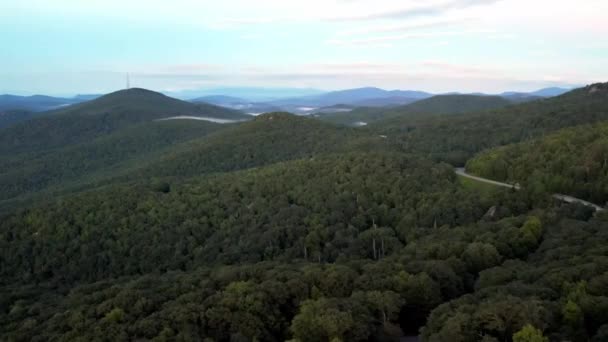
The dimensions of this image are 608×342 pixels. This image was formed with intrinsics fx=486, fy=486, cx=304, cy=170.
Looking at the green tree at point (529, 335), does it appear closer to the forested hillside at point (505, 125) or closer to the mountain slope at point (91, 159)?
the forested hillside at point (505, 125)

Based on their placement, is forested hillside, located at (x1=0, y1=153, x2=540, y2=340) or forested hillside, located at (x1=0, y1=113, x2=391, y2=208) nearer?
forested hillside, located at (x1=0, y1=153, x2=540, y2=340)

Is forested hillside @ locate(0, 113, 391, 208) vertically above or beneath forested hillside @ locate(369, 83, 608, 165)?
beneath

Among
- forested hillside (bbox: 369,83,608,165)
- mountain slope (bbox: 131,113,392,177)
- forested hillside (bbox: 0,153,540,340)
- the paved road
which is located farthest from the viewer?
mountain slope (bbox: 131,113,392,177)

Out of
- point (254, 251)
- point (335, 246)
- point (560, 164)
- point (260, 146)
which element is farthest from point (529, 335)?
point (260, 146)

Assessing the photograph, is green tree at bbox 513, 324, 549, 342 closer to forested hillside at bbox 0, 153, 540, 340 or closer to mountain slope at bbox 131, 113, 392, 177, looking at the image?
forested hillside at bbox 0, 153, 540, 340

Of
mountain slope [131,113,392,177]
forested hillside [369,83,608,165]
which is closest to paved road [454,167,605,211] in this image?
forested hillside [369,83,608,165]

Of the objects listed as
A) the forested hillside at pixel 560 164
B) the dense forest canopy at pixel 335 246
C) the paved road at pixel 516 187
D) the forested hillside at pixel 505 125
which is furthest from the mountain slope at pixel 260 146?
the forested hillside at pixel 560 164
